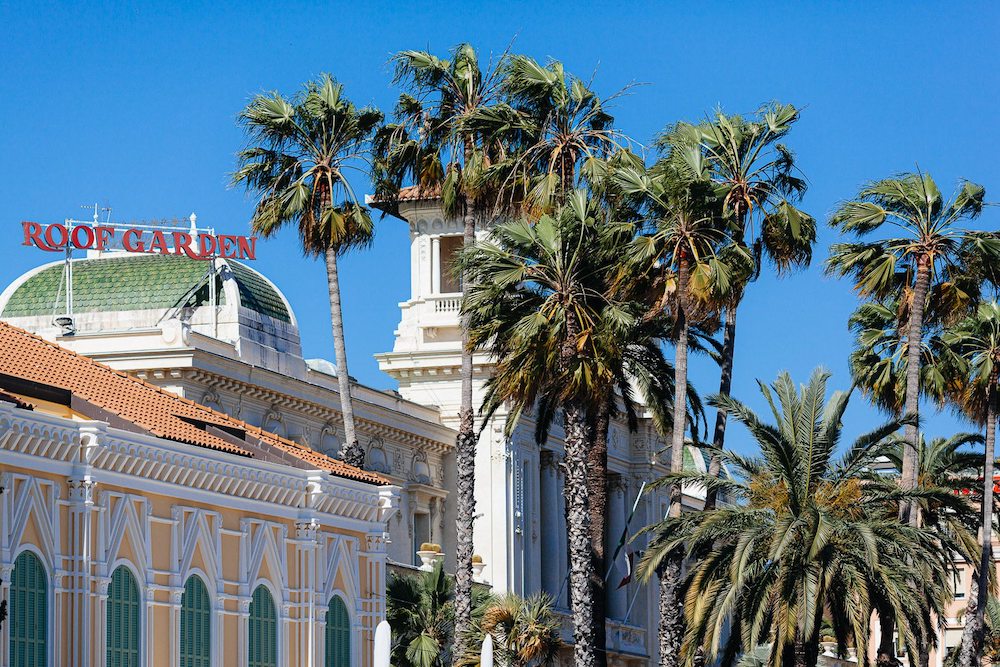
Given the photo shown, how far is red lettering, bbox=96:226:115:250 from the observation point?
62625 mm

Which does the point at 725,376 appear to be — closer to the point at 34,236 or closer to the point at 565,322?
the point at 565,322

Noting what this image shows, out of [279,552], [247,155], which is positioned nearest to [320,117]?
[247,155]

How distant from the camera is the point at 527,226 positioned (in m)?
45.4

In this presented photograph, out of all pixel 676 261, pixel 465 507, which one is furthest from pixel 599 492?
pixel 676 261

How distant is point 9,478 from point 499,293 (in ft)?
52.8

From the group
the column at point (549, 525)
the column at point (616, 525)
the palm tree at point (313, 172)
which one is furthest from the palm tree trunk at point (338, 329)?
the column at point (616, 525)

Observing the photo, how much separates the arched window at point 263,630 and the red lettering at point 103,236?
1036 inches

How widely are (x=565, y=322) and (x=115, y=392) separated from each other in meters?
11.0

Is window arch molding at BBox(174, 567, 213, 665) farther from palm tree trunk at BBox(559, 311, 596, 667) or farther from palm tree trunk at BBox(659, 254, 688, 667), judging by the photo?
palm tree trunk at BBox(659, 254, 688, 667)

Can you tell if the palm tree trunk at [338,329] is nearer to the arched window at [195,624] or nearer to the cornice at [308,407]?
the cornice at [308,407]

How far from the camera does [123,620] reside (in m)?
33.9

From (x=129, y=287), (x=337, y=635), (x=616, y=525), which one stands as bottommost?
(x=337, y=635)

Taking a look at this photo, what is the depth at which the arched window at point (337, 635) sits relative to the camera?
4062 cm

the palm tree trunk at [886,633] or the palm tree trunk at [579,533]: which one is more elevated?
the palm tree trunk at [579,533]
